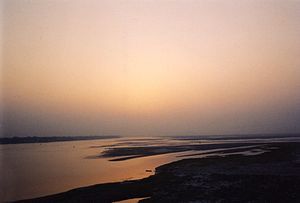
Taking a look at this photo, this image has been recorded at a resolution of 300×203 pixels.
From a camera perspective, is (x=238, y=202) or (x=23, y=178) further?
(x=23, y=178)

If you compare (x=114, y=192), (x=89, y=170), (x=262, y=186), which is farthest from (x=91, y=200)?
(x=89, y=170)

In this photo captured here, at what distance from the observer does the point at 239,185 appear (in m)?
16.8

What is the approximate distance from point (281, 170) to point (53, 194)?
53.1 ft

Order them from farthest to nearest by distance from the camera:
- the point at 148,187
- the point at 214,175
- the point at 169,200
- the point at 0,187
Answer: the point at 214,175, the point at 0,187, the point at 148,187, the point at 169,200

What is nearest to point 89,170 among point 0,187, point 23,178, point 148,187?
point 23,178

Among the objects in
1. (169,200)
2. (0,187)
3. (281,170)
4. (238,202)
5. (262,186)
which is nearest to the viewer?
(238,202)

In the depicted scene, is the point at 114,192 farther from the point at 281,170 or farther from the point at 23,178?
the point at 281,170

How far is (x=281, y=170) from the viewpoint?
2233 centimetres

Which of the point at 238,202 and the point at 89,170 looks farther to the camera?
the point at 89,170

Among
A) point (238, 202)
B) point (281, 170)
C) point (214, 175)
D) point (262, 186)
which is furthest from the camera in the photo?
point (281, 170)

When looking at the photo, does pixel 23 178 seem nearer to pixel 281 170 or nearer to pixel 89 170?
pixel 89 170

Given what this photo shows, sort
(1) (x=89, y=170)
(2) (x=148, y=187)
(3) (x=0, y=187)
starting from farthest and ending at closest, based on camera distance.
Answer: (1) (x=89, y=170) < (3) (x=0, y=187) < (2) (x=148, y=187)

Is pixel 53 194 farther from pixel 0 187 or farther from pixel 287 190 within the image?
pixel 287 190

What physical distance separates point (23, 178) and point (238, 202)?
57.2 ft
